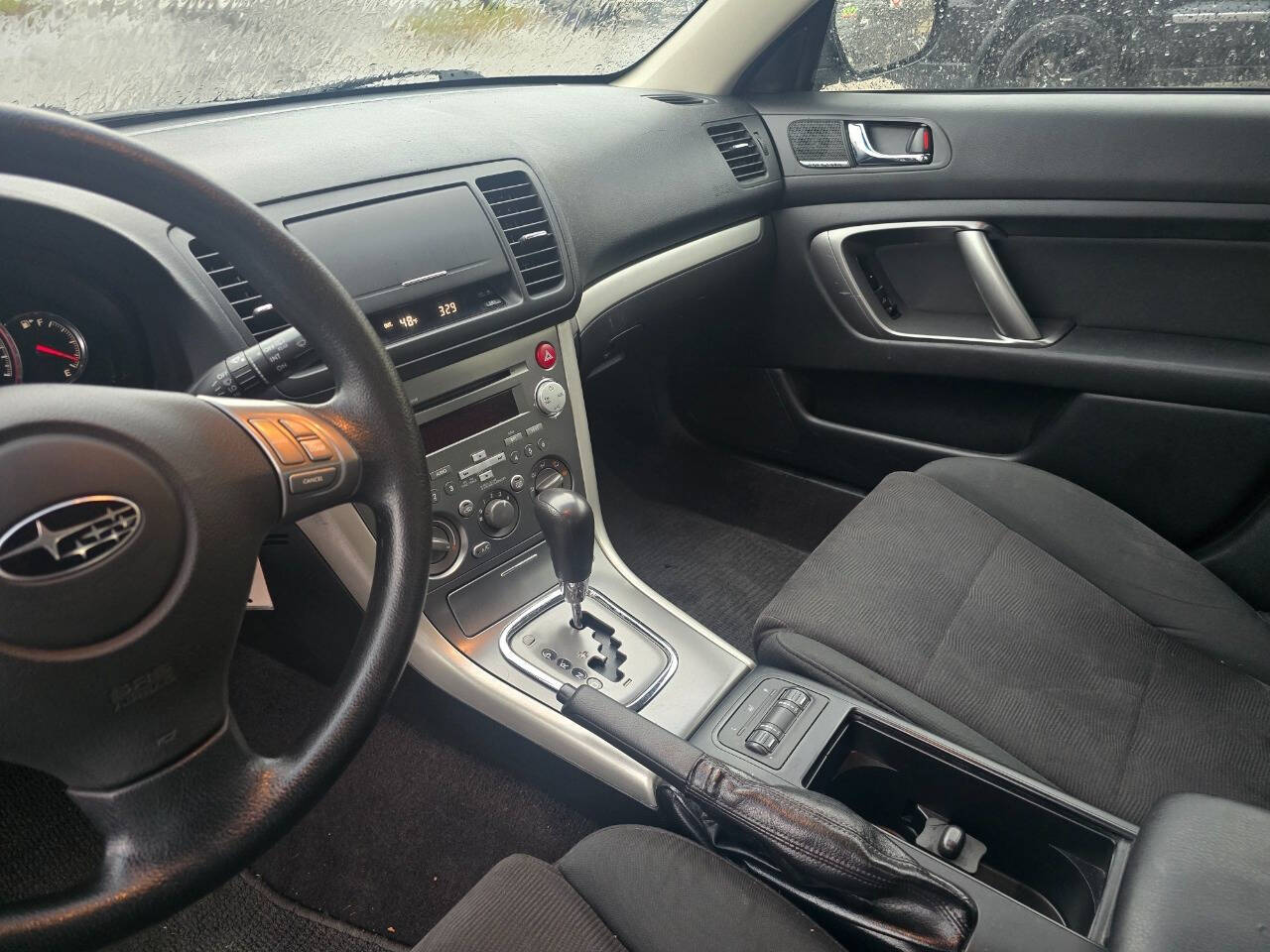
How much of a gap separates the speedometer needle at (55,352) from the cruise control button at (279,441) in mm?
336

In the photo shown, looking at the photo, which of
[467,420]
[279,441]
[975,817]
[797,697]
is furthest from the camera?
[467,420]

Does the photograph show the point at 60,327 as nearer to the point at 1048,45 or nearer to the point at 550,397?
the point at 550,397

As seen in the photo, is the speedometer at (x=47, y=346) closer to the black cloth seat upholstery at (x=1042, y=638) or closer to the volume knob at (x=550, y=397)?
the volume knob at (x=550, y=397)

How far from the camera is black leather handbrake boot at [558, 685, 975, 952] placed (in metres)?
0.75

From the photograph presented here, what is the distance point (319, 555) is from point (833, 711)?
0.62m

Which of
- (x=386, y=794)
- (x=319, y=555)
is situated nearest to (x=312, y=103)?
(x=319, y=555)

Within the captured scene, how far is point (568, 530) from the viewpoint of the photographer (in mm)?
1160

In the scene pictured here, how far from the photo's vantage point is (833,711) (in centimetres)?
102

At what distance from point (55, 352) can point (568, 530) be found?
0.56 meters

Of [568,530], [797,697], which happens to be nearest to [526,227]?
[568,530]

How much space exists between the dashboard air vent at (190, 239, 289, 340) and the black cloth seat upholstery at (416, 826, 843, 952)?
0.58 metres

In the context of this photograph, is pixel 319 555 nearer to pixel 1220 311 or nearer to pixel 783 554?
pixel 783 554

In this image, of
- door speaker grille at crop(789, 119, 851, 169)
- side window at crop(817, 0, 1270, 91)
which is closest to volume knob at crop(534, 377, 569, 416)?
door speaker grille at crop(789, 119, 851, 169)

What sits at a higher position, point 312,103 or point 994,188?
point 312,103
